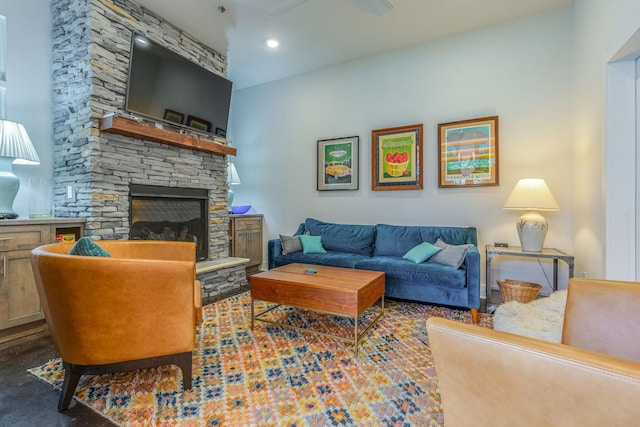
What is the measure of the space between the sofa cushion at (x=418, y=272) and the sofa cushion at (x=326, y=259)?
138mm

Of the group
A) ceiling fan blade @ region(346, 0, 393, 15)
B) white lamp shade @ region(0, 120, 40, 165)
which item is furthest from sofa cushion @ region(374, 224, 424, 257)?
white lamp shade @ region(0, 120, 40, 165)

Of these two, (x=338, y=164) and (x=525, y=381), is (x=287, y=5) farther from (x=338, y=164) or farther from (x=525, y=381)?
(x=525, y=381)

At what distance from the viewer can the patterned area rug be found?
4.83ft

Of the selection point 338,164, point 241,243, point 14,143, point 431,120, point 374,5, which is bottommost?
point 241,243

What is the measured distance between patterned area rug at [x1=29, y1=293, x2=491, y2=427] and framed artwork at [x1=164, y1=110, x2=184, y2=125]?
2.18 meters

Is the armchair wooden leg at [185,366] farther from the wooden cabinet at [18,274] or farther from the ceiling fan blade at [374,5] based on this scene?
the ceiling fan blade at [374,5]

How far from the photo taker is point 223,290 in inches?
139

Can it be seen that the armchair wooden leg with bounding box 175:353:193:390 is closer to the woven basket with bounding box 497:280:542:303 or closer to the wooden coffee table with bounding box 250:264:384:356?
the wooden coffee table with bounding box 250:264:384:356


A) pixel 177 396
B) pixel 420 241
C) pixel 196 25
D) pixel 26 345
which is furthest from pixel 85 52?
pixel 420 241

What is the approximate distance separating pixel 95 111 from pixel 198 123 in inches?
41.5

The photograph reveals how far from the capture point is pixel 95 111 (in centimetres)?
263

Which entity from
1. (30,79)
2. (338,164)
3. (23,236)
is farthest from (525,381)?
(30,79)

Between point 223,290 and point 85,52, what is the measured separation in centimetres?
263

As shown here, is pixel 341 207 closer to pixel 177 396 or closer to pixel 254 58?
pixel 254 58
